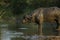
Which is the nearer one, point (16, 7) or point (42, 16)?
point (42, 16)

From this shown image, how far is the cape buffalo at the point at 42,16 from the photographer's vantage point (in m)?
18.4

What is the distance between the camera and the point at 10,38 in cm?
1530

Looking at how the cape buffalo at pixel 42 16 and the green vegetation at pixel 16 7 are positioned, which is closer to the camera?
the cape buffalo at pixel 42 16

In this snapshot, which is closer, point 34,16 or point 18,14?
point 34,16

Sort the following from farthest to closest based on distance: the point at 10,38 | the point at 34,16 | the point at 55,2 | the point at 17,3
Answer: the point at 17,3
the point at 55,2
the point at 34,16
the point at 10,38

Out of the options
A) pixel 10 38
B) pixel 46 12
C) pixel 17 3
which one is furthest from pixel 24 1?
pixel 10 38

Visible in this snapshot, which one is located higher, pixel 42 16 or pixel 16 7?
pixel 16 7

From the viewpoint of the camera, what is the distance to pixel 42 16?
61.7 ft

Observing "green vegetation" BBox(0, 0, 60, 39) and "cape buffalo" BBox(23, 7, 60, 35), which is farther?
"green vegetation" BBox(0, 0, 60, 39)

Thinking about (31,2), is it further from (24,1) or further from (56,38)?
(56,38)

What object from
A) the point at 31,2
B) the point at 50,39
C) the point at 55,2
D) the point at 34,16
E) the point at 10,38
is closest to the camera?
the point at 50,39

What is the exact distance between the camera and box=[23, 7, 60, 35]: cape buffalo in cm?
1839

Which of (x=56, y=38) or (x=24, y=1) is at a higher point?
(x=24, y=1)

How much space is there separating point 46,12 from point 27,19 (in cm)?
134
